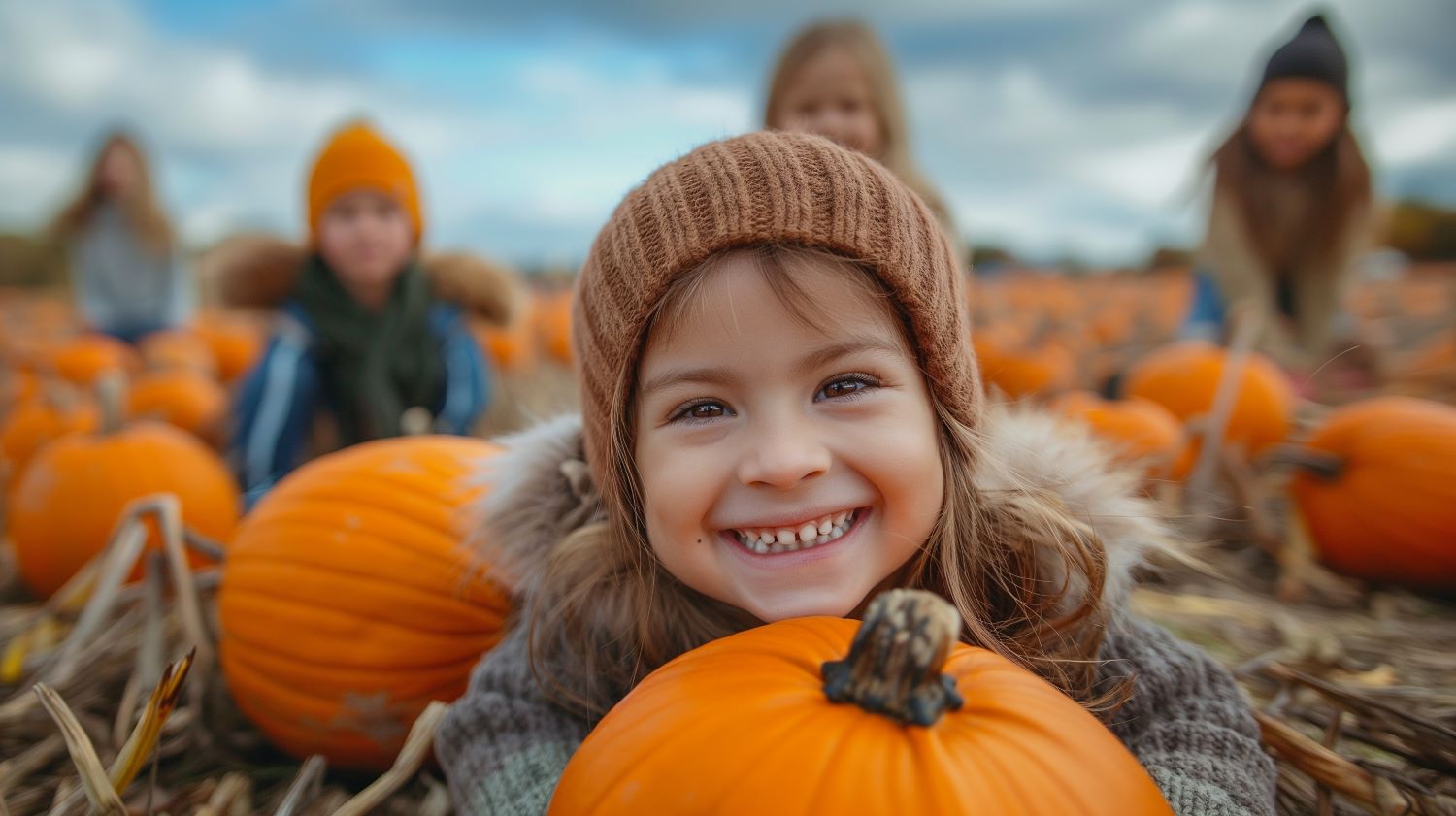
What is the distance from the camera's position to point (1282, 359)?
18.4 ft

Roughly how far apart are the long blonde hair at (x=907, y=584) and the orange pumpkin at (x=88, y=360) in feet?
22.2

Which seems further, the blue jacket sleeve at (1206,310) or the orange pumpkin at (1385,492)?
the blue jacket sleeve at (1206,310)

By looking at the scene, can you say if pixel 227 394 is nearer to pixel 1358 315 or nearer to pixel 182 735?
pixel 182 735

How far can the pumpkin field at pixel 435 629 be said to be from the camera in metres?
1.20

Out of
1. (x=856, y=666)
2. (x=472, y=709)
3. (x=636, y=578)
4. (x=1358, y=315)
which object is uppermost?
(x=856, y=666)

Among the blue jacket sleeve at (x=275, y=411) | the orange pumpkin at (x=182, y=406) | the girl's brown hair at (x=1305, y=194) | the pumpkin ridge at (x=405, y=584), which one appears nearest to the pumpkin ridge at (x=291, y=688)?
the pumpkin ridge at (x=405, y=584)

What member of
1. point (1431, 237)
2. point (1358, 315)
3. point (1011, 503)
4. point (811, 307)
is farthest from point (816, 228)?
point (1431, 237)

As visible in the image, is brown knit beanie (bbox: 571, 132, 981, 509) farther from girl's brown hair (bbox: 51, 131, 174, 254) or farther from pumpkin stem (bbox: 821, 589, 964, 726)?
girl's brown hair (bbox: 51, 131, 174, 254)

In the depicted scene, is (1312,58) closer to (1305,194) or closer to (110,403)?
(1305,194)

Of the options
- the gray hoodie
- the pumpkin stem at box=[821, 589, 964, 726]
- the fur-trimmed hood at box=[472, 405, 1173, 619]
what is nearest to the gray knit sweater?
the fur-trimmed hood at box=[472, 405, 1173, 619]

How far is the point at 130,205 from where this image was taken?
25.9 ft

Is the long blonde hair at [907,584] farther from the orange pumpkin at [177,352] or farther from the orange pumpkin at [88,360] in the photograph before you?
the orange pumpkin at [88,360]

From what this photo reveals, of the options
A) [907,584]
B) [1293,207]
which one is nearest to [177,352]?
[907,584]

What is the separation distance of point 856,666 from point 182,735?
180 cm
